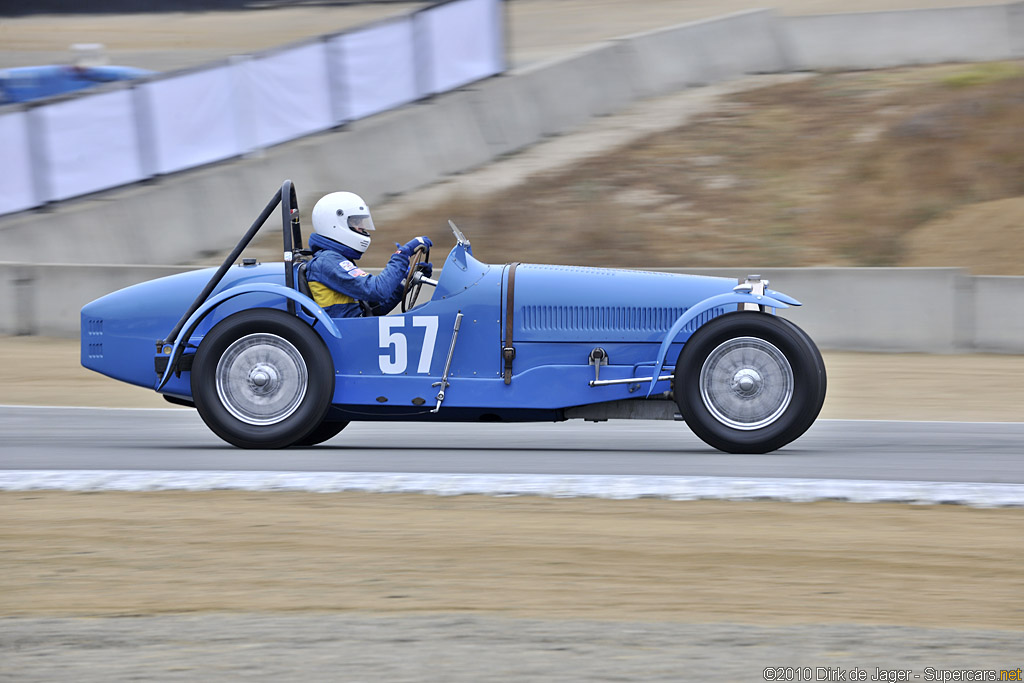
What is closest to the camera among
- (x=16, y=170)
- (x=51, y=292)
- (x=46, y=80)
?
(x=51, y=292)

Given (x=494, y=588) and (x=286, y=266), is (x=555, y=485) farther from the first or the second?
(x=286, y=266)

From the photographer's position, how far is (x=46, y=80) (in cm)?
2078

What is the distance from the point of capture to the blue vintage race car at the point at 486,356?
715 cm

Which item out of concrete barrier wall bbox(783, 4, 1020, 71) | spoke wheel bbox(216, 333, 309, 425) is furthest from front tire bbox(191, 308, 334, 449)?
concrete barrier wall bbox(783, 4, 1020, 71)

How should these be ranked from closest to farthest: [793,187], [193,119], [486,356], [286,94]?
[486,356] < [193,119] < [286,94] < [793,187]

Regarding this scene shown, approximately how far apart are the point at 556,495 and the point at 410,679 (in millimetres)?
2387

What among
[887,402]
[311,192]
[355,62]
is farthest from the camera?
[355,62]

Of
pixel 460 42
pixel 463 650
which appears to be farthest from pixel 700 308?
pixel 460 42

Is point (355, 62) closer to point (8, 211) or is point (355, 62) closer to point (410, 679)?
point (8, 211)

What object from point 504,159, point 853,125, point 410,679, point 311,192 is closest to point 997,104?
point 853,125

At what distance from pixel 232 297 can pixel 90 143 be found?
33.0 ft

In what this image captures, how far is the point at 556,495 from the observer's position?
6.19m

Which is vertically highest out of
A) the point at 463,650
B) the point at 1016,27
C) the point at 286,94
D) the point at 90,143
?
the point at 1016,27

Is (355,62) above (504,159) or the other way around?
above
